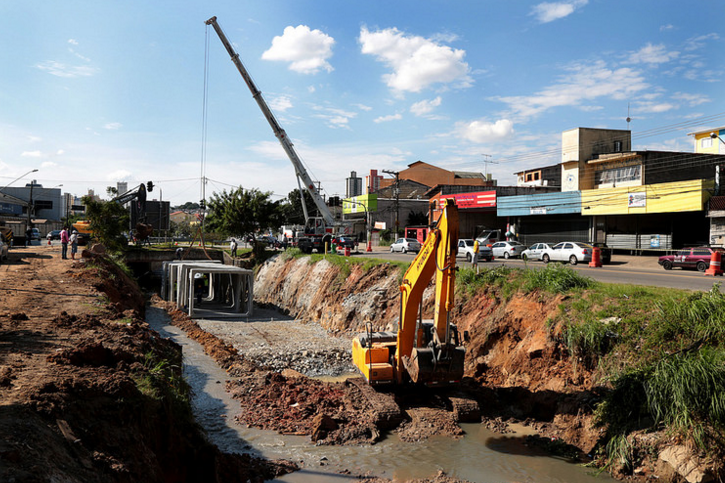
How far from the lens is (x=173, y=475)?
7.39m

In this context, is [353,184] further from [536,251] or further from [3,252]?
[3,252]

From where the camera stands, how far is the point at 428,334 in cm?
1141

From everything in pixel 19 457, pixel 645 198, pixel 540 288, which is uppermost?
pixel 645 198

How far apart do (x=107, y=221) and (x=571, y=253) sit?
3302 cm

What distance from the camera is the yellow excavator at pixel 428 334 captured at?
10398 mm

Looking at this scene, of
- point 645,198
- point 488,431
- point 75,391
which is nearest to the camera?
point 75,391

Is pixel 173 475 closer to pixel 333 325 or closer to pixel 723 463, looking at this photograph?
pixel 723 463

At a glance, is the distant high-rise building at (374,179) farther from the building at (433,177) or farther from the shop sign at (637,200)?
the shop sign at (637,200)

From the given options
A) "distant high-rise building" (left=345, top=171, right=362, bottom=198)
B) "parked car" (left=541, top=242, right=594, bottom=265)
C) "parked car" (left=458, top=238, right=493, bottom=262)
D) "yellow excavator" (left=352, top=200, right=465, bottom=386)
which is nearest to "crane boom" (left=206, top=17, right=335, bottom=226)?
"parked car" (left=458, top=238, right=493, bottom=262)

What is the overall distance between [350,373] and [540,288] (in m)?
6.89

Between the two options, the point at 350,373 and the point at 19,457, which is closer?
the point at 19,457

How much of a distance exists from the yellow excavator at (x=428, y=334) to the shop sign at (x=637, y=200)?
30.3 m

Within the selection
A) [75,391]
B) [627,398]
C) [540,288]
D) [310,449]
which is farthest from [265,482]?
[540,288]

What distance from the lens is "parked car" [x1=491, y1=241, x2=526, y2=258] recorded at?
119 ft
